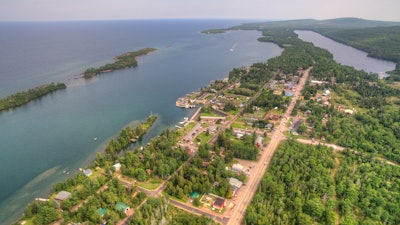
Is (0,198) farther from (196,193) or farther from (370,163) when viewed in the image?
(370,163)

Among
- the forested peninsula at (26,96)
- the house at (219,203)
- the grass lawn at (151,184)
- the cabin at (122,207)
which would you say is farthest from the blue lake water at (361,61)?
the forested peninsula at (26,96)

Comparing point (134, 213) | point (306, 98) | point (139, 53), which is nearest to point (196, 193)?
point (134, 213)

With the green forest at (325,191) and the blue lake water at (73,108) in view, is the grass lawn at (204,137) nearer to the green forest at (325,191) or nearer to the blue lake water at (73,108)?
the blue lake water at (73,108)

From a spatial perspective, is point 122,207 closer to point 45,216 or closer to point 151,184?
point 151,184

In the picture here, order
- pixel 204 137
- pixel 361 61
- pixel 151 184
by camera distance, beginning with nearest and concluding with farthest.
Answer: pixel 151 184, pixel 204 137, pixel 361 61

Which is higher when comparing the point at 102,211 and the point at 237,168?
the point at 237,168

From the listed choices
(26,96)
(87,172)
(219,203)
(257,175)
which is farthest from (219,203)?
(26,96)

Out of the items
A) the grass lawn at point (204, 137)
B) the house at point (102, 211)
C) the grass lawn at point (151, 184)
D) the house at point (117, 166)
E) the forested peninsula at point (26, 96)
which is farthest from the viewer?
the forested peninsula at point (26, 96)
